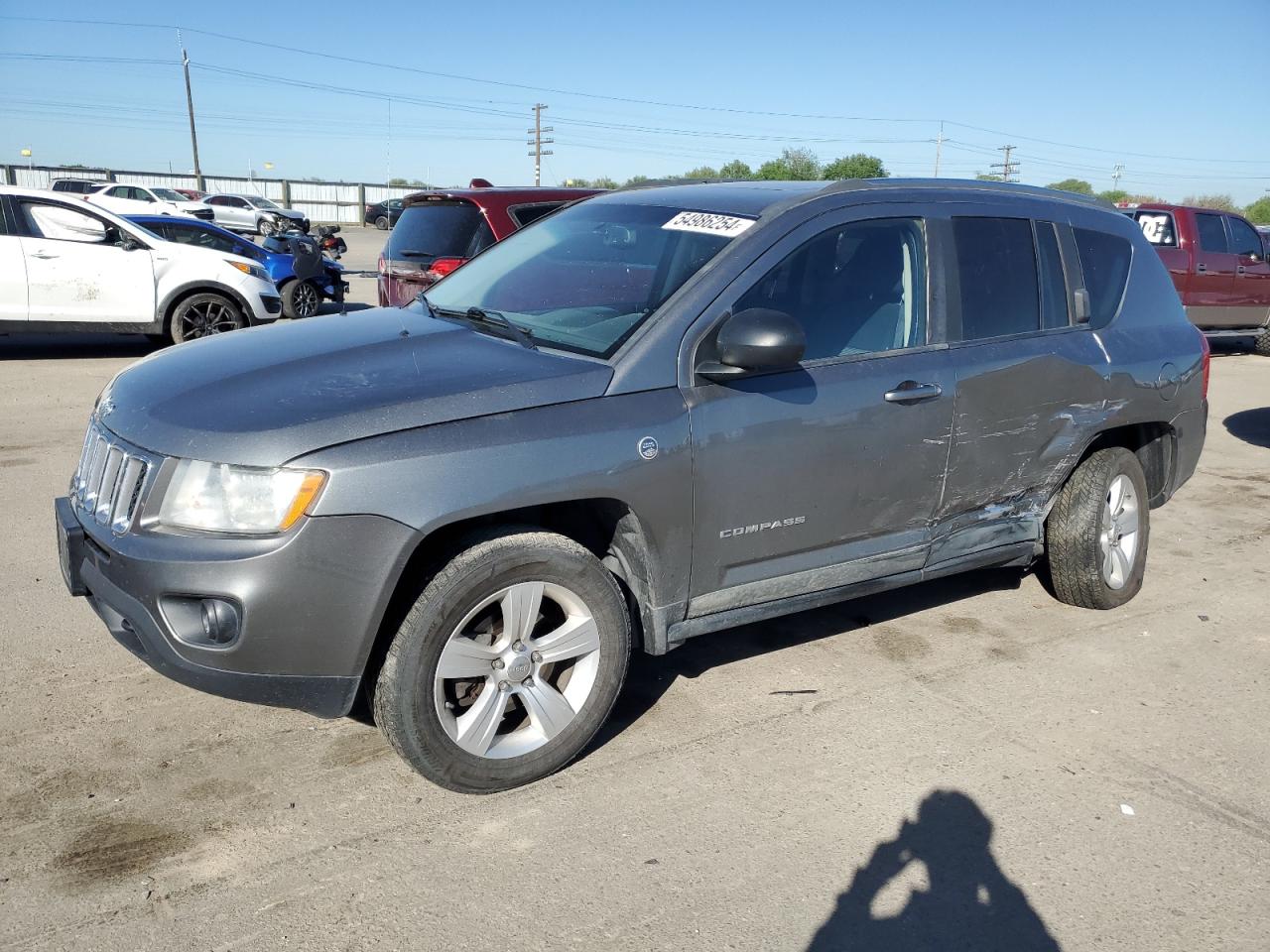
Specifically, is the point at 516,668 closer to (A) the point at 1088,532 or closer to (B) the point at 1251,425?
(A) the point at 1088,532

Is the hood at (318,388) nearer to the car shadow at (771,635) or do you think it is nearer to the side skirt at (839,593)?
the side skirt at (839,593)

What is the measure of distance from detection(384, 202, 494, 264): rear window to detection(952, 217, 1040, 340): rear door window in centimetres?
475

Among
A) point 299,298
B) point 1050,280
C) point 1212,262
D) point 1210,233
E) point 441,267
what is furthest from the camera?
point 1210,233

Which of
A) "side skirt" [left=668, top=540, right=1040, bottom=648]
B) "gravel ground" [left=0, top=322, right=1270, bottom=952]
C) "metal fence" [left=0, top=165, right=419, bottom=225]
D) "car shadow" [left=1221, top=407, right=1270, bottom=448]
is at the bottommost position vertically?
"gravel ground" [left=0, top=322, right=1270, bottom=952]

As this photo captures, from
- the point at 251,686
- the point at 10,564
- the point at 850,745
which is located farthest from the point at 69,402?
the point at 850,745

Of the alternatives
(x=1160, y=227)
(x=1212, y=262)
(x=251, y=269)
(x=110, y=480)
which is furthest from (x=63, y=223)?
(x=1212, y=262)

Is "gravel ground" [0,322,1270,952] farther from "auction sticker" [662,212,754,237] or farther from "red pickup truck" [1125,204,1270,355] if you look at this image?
"red pickup truck" [1125,204,1270,355]

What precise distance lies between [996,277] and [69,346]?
11079mm

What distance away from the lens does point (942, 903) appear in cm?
285

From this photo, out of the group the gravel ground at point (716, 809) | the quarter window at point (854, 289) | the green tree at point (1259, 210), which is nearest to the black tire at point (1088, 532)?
the gravel ground at point (716, 809)

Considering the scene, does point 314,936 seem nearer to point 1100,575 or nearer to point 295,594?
point 295,594

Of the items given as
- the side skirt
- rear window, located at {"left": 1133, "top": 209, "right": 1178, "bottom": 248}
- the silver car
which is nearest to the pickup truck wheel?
the side skirt

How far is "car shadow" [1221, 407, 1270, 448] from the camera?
9.48m

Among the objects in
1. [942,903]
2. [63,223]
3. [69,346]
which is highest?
[63,223]
